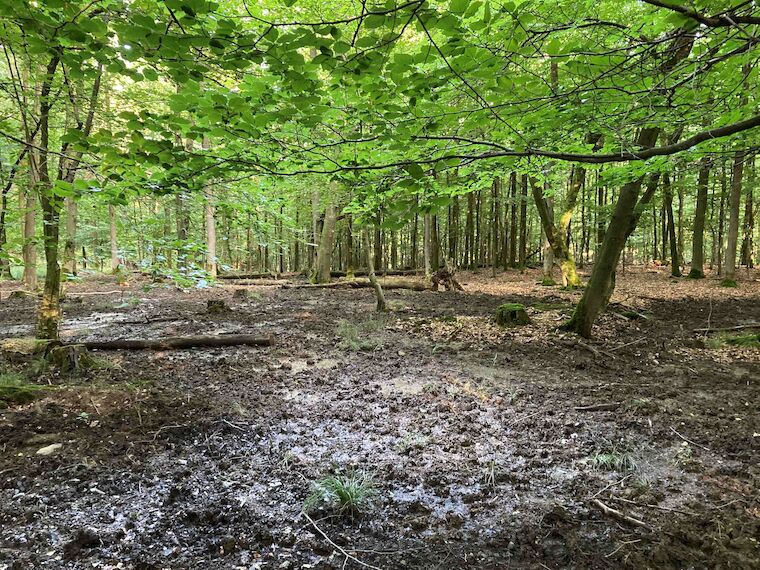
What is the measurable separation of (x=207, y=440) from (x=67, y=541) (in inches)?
59.8

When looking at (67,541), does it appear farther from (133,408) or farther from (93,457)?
(133,408)

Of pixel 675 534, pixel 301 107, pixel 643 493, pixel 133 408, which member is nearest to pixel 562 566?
pixel 675 534

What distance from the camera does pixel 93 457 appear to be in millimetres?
3594

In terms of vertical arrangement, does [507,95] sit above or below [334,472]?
above

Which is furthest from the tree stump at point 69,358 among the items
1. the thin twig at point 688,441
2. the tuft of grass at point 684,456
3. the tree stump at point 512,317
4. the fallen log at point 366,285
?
the fallen log at point 366,285

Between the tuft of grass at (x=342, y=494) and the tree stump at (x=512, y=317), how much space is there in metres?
6.61

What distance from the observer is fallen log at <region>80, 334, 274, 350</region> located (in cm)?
719

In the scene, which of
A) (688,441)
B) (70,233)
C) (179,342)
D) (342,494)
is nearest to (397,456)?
(342,494)

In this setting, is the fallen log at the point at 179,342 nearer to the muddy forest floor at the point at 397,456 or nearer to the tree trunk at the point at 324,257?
the muddy forest floor at the point at 397,456

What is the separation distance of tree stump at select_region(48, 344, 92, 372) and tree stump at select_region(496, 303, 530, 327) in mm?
7750

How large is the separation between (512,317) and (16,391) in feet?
27.9

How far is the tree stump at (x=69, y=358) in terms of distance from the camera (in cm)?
550

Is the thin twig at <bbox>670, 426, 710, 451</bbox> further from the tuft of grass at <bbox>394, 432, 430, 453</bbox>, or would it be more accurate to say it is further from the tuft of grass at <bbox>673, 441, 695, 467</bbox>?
the tuft of grass at <bbox>394, 432, 430, 453</bbox>

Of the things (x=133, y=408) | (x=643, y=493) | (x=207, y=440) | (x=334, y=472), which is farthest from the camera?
(x=133, y=408)
